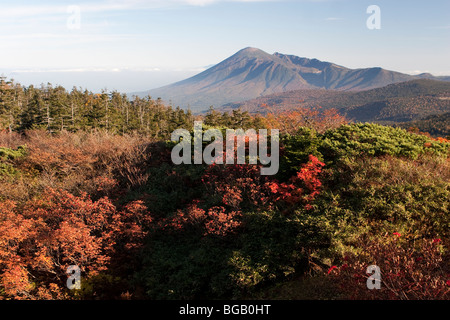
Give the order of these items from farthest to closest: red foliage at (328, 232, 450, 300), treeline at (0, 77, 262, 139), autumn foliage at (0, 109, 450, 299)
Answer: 1. treeline at (0, 77, 262, 139)
2. autumn foliage at (0, 109, 450, 299)
3. red foliage at (328, 232, 450, 300)

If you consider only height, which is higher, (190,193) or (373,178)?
(373,178)

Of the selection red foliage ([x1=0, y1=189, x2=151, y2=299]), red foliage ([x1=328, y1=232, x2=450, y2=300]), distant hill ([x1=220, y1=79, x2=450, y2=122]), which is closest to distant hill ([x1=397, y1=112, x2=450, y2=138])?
distant hill ([x1=220, y1=79, x2=450, y2=122])

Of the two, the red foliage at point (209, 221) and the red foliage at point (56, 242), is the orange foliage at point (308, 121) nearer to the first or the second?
the red foliage at point (209, 221)

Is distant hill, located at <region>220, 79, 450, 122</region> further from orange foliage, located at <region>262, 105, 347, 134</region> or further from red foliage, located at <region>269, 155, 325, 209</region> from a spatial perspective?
red foliage, located at <region>269, 155, 325, 209</region>

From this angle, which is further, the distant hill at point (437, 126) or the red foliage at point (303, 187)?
the distant hill at point (437, 126)

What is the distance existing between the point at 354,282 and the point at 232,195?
611 cm

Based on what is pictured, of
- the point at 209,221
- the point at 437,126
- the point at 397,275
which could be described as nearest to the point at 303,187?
the point at 209,221

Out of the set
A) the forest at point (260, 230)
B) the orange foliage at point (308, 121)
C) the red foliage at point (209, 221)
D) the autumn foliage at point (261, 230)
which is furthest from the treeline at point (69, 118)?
the red foliage at point (209, 221)

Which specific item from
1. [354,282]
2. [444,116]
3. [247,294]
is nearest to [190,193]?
[247,294]

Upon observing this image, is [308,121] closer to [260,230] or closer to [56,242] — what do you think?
[260,230]

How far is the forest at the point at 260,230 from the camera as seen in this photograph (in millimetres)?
6953

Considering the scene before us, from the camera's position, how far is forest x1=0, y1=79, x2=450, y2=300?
6953 mm

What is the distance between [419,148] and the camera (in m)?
12.0
